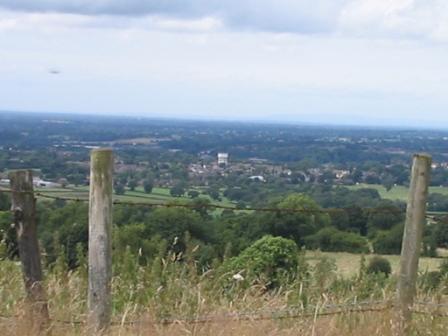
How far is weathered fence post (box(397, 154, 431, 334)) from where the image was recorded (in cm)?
571

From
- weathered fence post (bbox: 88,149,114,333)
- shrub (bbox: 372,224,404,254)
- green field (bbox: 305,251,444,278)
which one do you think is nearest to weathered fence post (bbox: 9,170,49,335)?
weathered fence post (bbox: 88,149,114,333)

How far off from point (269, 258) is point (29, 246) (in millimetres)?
4871

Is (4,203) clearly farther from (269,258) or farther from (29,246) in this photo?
(269,258)

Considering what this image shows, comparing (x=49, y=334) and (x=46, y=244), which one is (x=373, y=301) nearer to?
(x=49, y=334)

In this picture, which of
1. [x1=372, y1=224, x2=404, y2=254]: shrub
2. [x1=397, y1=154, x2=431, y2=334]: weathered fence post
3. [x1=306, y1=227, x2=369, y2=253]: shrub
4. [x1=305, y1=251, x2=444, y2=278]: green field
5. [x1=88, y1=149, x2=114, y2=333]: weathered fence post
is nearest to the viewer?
[x1=88, y1=149, x2=114, y2=333]: weathered fence post

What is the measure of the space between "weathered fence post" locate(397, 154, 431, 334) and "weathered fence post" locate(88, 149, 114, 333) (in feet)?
6.96

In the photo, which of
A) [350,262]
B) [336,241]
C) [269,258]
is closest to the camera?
[269,258]

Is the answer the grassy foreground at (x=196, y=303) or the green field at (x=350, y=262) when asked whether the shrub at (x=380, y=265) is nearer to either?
the green field at (x=350, y=262)

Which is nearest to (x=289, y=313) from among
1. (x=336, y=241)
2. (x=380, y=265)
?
(x=380, y=265)

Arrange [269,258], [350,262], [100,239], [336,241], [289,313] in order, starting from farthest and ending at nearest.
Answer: [336,241] < [350,262] < [269,258] < [289,313] < [100,239]

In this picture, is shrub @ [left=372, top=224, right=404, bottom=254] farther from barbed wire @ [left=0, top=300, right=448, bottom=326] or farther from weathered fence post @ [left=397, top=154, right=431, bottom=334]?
weathered fence post @ [left=397, top=154, right=431, bottom=334]

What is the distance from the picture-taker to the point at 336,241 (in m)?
13.9

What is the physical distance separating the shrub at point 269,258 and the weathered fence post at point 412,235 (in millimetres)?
1800

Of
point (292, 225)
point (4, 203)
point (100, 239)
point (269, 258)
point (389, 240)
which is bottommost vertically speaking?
point (292, 225)
